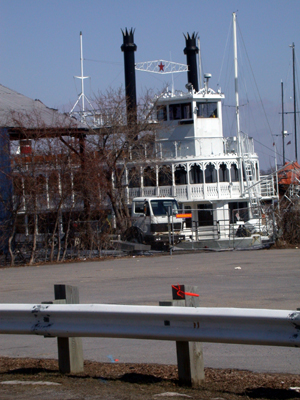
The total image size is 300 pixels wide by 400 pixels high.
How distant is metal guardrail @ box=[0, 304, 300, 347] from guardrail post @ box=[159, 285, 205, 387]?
0.69 ft

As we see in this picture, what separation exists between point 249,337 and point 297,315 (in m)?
0.45

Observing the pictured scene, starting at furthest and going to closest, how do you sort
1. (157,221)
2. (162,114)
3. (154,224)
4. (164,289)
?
(162,114) < (157,221) < (154,224) < (164,289)

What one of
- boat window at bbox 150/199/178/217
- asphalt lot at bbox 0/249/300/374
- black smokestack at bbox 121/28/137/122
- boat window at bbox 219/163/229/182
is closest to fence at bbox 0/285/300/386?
asphalt lot at bbox 0/249/300/374

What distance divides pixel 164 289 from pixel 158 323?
21.5 ft

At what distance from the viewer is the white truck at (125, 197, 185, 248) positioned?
983 inches

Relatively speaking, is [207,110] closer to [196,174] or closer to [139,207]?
[196,174]

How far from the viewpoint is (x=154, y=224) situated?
2628 centimetres

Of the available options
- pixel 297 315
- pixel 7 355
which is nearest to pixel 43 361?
pixel 7 355

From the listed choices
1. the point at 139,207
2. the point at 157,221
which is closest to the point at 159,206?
the point at 139,207

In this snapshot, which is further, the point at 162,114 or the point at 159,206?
the point at 162,114

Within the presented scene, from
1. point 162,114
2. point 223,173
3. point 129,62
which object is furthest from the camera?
point 129,62

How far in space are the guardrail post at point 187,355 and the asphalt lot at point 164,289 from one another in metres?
0.92

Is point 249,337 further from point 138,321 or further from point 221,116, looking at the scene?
point 221,116

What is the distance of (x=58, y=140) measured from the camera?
799 inches
